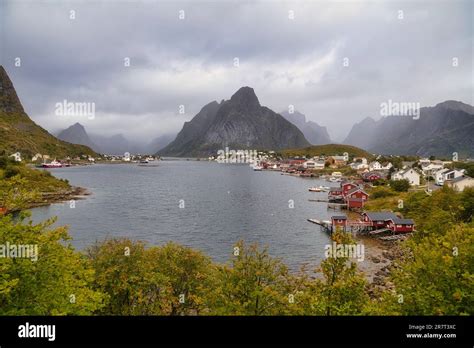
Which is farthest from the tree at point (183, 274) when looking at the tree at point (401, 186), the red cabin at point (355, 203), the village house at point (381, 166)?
the village house at point (381, 166)

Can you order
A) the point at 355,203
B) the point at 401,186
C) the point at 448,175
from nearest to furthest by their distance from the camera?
the point at 355,203, the point at 401,186, the point at 448,175

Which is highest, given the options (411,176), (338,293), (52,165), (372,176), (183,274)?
(52,165)

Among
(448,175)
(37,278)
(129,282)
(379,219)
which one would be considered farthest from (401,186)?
(37,278)

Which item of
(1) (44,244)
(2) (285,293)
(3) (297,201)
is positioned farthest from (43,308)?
(3) (297,201)

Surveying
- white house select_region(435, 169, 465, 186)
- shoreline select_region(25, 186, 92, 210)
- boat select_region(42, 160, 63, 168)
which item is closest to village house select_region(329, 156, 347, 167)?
white house select_region(435, 169, 465, 186)

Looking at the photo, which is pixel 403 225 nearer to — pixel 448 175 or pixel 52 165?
pixel 448 175
